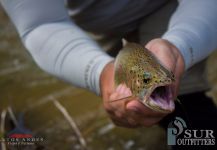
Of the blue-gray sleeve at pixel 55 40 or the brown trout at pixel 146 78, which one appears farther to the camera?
the blue-gray sleeve at pixel 55 40

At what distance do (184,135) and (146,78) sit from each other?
53 cm

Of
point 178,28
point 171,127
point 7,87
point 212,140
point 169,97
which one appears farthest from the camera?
point 7,87

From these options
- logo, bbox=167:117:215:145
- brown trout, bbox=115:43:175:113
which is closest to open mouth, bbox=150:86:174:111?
brown trout, bbox=115:43:175:113

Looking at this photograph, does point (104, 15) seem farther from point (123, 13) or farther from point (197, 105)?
point (197, 105)

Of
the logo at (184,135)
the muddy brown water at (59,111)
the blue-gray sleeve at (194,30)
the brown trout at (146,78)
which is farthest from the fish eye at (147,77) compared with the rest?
the muddy brown water at (59,111)

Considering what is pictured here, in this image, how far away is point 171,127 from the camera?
1583 millimetres

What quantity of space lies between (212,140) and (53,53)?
0.62 m

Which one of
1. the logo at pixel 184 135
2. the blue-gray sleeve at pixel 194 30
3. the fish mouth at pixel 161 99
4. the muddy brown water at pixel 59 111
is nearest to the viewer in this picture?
the fish mouth at pixel 161 99

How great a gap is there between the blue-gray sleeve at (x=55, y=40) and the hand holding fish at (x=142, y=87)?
0.13m

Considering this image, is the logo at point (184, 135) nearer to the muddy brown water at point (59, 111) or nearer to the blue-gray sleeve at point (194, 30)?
the blue-gray sleeve at point (194, 30)

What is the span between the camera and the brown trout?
3.34 feet

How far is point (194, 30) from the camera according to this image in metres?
1.39

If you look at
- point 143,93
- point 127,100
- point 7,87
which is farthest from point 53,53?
point 7,87

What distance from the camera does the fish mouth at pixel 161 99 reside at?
3.32 ft
